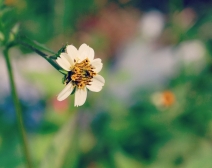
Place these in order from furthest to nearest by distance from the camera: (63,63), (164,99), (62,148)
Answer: (164,99), (62,148), (63,63)

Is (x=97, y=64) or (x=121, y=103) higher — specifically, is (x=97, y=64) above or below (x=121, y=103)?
below

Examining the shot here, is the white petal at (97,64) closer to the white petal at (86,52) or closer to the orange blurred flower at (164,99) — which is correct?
the white petal at (86,52)

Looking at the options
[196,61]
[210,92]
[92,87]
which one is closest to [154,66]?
[196,61]

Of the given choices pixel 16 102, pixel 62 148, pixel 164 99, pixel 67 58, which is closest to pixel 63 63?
pixel 67 58

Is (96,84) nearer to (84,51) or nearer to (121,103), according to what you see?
(84,51)

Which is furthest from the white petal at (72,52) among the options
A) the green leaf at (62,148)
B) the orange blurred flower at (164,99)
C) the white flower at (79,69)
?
the orange blurred flower at (164,99)

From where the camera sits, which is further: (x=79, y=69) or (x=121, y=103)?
(x=121, y=103)

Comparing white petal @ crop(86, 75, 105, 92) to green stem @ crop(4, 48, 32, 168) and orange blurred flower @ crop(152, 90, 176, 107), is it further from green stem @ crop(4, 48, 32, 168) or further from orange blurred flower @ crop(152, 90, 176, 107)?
orange blurred flower @ crop(152, 90, 176, 107)
